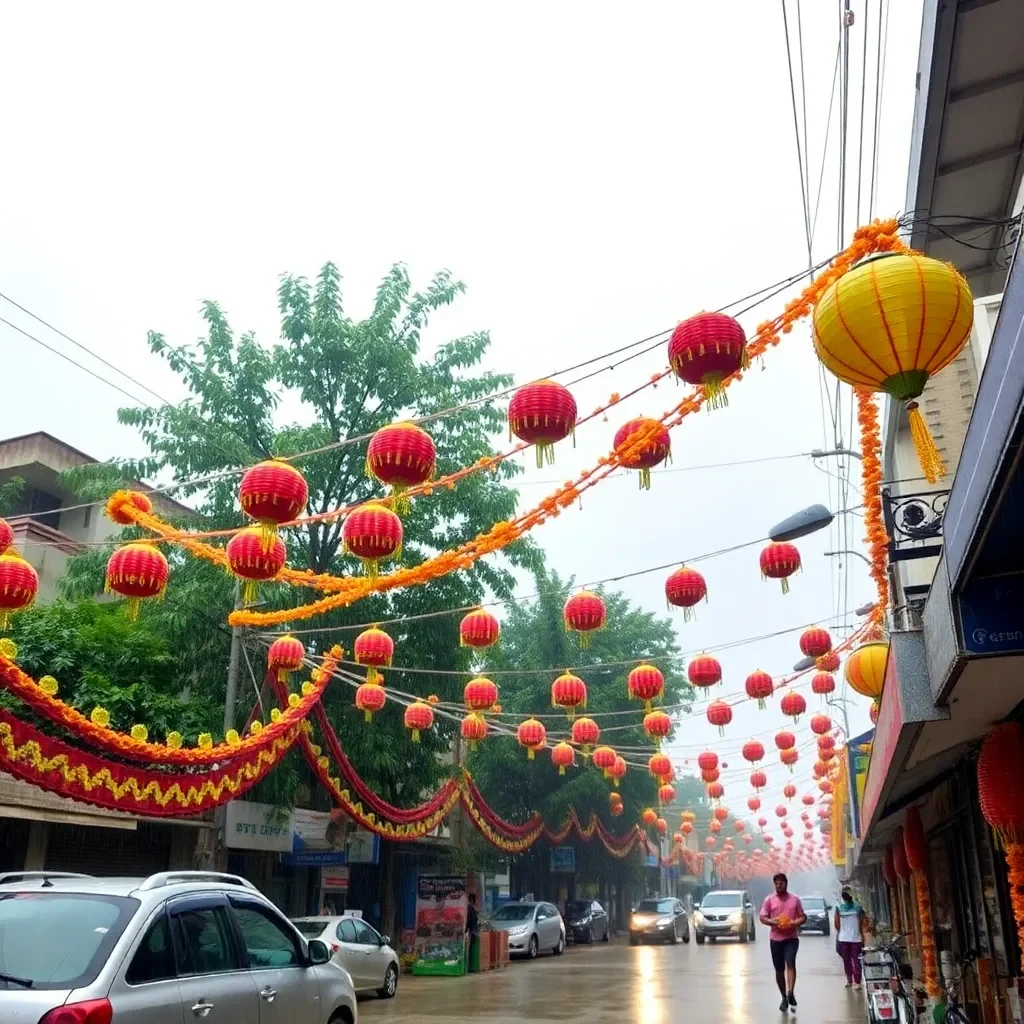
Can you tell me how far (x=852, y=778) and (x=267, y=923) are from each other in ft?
62.3

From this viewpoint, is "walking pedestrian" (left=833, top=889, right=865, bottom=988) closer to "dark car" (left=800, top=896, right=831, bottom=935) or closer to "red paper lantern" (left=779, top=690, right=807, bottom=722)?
"red paper lantern" (left=779, top=690, right=807, bottom=722)

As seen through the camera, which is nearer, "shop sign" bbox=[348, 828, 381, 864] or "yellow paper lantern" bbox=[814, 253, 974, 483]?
"yellow paper lantern" bbox=[814, 253, 974, 483]

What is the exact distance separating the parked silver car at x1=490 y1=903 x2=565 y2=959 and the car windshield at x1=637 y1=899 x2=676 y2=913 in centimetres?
621

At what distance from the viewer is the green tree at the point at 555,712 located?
33344 mm

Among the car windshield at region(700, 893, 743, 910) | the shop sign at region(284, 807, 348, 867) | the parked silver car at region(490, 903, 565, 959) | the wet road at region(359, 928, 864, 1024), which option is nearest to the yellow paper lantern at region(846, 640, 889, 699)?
the wet road at region(359, 928, 864, 1024)

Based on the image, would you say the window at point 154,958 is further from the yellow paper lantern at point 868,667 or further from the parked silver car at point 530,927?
the parked silver car at point 530,927

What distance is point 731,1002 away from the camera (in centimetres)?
1465

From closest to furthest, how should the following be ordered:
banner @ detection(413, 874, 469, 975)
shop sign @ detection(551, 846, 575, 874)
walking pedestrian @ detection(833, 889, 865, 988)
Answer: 1. walking pedestrian @ detection(833, 889, 865, 988)
2. banner @ detection(413, 874, 469, 975)
3. shop sign @ detection(551, 846, 575, 874)

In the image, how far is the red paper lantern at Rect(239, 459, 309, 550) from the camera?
9.16 metres

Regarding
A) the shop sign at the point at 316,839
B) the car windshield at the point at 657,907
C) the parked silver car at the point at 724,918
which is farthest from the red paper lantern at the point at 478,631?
the parked silver car at the point at 724,918

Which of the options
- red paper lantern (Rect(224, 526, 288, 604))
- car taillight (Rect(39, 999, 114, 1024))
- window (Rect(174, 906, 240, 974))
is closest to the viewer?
car taillight (Rect(39, 999, 114, 1024))

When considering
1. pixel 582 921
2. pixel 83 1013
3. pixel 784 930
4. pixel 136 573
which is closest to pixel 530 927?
pixel 582 921

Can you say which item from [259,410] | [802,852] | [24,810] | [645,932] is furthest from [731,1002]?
[802,852]

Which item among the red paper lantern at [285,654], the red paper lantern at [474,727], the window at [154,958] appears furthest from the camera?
the red paper lantern at [474,727]
